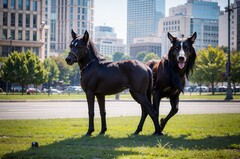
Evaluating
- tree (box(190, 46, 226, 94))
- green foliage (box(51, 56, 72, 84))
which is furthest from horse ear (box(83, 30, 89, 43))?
green foliage (box(51, 56, 72, 84))

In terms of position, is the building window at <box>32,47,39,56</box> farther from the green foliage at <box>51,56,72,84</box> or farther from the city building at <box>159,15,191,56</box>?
the city building at <box>159,15,191,56</box>

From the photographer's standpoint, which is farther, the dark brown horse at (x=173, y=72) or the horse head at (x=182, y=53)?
the dark brown horse at (x=173, y=72)

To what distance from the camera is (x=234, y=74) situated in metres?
67.4

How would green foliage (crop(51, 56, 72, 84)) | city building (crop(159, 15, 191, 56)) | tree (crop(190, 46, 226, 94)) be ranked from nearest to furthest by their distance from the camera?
tree (crop(190, 46, 226, 94)) → green foliage (crop(51, 56, 72, 84)) → city building (crop(159, 15, 191, 56))

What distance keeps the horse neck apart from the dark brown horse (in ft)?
5.88

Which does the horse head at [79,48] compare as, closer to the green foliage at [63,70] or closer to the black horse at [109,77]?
the black horse at [109,77]

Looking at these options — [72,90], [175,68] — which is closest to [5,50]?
[72,90]

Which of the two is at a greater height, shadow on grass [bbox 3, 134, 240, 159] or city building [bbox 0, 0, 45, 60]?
city building [bbox 0, 0, 45, 60]

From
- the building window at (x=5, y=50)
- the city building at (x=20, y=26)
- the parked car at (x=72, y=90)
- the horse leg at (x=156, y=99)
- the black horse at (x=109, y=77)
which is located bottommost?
the parked car at (x=72, y=90)

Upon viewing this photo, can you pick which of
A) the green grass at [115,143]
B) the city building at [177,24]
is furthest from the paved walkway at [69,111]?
the city building at [177,24]

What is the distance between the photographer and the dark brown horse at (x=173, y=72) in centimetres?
1026

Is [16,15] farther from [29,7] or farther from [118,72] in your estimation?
[118,72]

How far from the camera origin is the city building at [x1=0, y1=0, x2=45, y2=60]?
82.7m

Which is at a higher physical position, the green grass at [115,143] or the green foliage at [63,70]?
the green foliage at [63,70]
